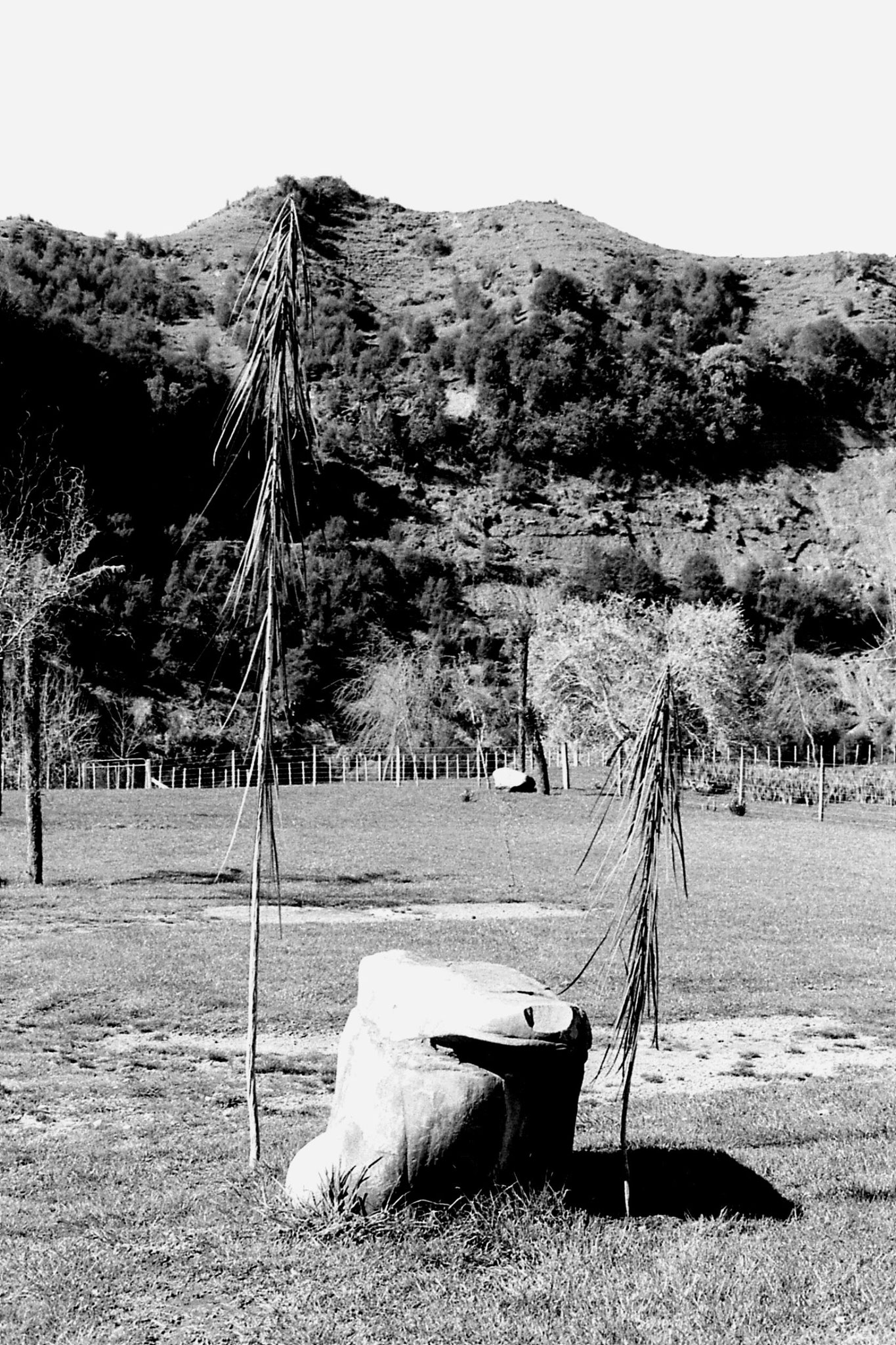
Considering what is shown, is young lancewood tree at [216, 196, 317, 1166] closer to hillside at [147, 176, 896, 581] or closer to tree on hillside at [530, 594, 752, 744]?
tree on hillside at [530, 594, 752, 744]

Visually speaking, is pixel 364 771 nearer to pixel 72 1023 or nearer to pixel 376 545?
pixel 376 545

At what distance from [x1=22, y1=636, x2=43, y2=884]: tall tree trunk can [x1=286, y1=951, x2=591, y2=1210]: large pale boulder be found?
14.0m

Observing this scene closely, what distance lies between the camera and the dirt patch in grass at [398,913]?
17.1 meters

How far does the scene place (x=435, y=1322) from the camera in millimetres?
4883

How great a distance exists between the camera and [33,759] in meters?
18.8

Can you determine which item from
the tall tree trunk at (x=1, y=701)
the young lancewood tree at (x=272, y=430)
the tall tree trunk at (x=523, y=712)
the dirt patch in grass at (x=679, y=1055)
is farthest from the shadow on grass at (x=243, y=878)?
the tall tree trunk at (x=523, y=712)

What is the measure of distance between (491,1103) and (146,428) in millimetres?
79897

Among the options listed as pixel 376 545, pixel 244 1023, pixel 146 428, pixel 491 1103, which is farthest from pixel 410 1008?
pixel 146 428

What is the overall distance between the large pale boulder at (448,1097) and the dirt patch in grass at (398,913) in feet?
35.2

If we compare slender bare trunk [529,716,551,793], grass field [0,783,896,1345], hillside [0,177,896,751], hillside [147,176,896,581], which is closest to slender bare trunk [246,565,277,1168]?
grass field [0,783,896,1345]

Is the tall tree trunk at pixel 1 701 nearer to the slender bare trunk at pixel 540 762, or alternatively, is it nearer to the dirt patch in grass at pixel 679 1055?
the dirt patch in grass at pixel 679 1055

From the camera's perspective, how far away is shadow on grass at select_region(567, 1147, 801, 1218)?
618 cm

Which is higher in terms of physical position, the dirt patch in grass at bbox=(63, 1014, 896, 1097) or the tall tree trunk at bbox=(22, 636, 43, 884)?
the tall tree trunk at bbox=(22, 636, 43, 884)

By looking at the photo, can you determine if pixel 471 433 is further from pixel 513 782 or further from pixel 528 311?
pixel 513 782
